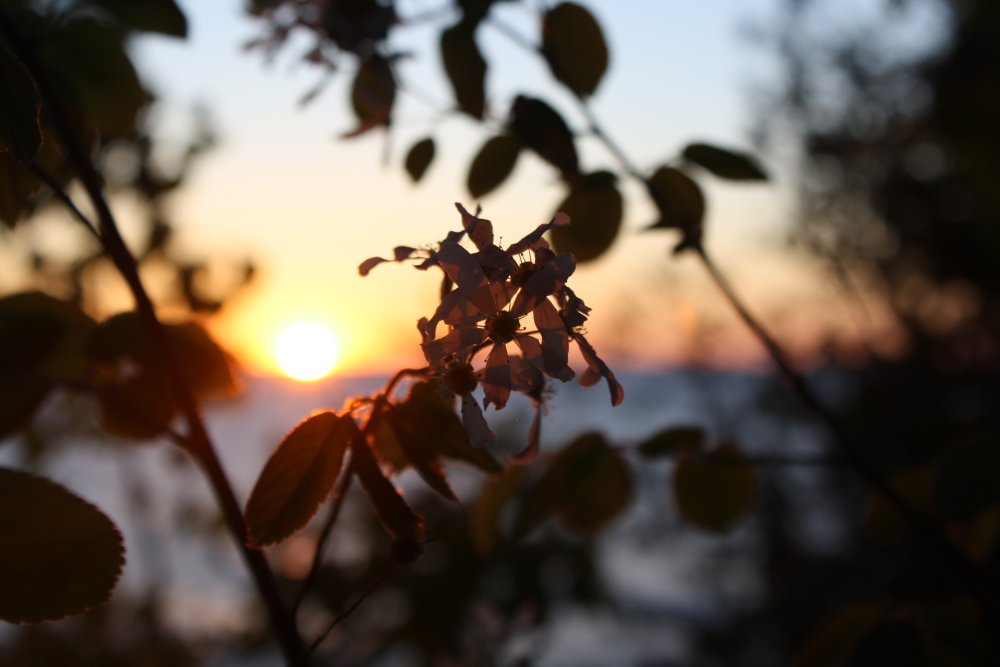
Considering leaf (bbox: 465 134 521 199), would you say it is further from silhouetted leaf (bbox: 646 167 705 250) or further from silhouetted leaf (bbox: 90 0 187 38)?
silhouetted leaf (bbox: 90 0 187 38)

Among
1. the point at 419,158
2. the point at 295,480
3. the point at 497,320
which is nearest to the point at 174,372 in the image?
the point at 295,480

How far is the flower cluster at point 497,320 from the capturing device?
444 millimetres

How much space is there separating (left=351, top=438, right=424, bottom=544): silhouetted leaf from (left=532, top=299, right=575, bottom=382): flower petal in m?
0.12

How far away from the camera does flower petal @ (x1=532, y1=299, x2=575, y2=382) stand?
0.44 meters

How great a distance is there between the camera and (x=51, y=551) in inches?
18.6

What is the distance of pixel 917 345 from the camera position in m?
6.86

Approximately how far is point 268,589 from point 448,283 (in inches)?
8.5

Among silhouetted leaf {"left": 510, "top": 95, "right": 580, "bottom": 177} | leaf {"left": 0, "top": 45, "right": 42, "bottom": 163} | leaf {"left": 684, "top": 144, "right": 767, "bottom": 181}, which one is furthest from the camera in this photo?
leaf {"left": 684, "top": 144, "right": 767, "bottom": 181}

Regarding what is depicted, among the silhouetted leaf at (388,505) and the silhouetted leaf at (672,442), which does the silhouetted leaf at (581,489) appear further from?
the silhouetted leaf at (388,505)

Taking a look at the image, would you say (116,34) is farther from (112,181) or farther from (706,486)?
(112,181)

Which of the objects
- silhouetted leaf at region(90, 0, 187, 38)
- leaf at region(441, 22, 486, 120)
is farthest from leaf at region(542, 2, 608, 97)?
silhouetted leaf at region(90, 0, 187, 38)

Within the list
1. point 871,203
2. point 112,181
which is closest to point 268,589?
point 112,181

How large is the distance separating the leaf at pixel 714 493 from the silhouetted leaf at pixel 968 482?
200mm

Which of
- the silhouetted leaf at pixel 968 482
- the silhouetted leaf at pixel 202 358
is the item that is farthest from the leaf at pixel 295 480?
the silhouetted leaf at pixel 968 482
